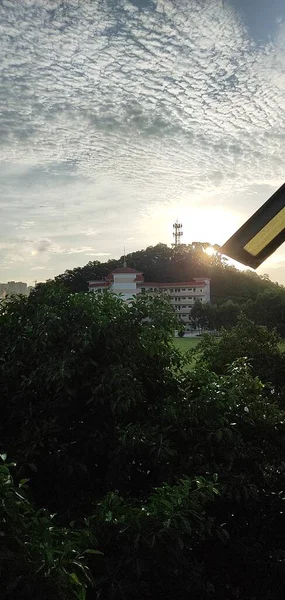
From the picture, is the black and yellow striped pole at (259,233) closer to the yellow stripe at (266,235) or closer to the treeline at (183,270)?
the yellow stripe at (266,235)

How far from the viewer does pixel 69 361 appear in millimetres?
4180

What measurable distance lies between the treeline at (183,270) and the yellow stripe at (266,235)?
184 feet

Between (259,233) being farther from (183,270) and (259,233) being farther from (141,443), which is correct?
(183,270)

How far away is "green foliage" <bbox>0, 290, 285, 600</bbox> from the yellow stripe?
1536 mm

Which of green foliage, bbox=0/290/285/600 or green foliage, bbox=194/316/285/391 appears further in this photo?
green foliage, bbox=194/316/285/391

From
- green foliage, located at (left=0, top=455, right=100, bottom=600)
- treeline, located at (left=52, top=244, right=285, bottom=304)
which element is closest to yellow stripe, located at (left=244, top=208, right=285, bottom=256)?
green foliage, located at (left=0, top=455, right=100, bottom=600)

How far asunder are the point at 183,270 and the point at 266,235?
207ft

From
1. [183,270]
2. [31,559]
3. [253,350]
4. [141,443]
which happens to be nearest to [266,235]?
[31,559]

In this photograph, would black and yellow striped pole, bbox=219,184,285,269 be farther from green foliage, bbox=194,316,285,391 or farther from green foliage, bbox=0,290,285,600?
green foliage, bbox=194,316,285,391

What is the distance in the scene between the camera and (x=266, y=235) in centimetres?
175

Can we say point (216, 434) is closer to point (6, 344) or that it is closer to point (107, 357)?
point (107, 357)

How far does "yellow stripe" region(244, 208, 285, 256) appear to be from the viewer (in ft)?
5.62

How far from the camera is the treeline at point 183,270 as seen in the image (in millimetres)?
59250

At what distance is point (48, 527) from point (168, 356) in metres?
2.65
